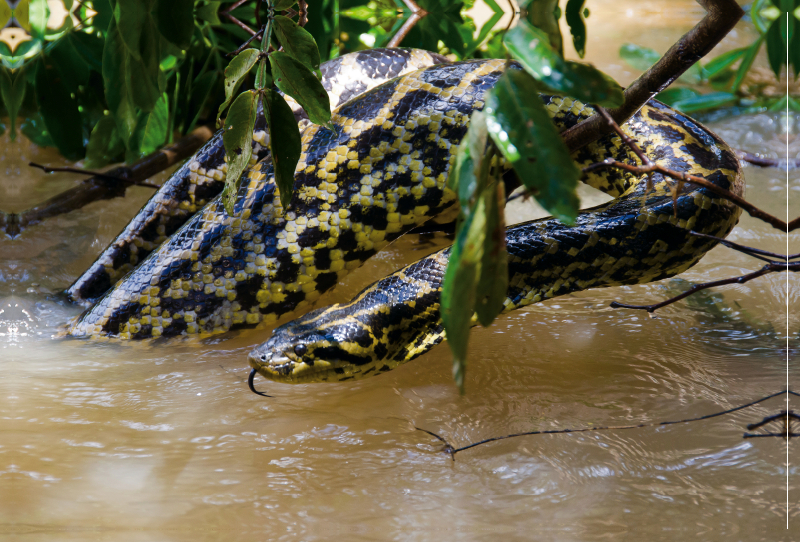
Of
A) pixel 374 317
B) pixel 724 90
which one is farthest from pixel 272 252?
pixel 724 90

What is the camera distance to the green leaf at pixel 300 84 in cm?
164

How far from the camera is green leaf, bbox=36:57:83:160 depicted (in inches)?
139

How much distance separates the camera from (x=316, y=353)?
2.35 metres

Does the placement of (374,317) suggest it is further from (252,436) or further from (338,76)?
(338,76)

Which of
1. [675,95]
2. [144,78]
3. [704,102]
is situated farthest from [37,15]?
[704,102]

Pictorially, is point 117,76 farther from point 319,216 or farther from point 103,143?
point 103,143

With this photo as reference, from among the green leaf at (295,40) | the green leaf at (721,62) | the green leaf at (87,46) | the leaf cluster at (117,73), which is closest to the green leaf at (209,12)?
the leaf cluster at (117,73)

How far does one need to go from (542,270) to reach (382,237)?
0.74 meters

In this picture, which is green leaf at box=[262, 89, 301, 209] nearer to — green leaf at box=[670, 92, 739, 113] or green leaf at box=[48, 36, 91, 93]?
green leaf at box=[48, 36, 91, 93]

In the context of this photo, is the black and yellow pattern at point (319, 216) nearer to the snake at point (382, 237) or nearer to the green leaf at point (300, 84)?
the snake at point (382, 237)

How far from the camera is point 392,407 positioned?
2.31 m

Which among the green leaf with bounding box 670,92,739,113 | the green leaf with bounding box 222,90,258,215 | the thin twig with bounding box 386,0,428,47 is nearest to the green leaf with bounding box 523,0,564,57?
the green leaf with bounding box 222,90,258,215

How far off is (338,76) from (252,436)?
6.39ft

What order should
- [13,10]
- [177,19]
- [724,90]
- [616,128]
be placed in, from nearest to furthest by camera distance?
1. [616,128]
2. [177,19]
3. [13,10]
4. [724,90]
